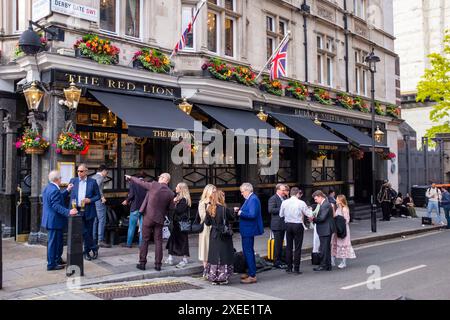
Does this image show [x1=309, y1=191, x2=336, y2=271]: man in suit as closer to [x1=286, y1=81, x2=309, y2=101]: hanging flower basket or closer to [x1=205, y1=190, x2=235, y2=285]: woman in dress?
[x1=205, y1=190, x2=235, y2=285]: woman in dress

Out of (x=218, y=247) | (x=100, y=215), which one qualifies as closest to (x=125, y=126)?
(x=100, y=215)

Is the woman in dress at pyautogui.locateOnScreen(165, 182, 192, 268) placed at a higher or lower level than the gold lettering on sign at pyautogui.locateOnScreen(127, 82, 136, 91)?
lower

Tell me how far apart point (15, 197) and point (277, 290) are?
8056 millimetres

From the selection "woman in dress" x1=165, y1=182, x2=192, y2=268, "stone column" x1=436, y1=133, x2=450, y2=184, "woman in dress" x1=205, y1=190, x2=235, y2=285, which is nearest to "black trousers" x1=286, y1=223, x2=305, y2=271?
"woman in dress" x1=205, y1=190, x2=235, y2=285

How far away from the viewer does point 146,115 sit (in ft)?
38.0

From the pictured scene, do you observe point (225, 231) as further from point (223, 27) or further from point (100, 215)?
→ point (223, 27)

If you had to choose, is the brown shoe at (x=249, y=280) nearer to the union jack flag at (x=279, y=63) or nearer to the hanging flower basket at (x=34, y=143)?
the hanging flower basket at (x=34, y=143)

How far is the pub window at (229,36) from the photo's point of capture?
15.3 meters

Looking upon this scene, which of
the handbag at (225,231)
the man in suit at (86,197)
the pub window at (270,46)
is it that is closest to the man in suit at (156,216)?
the man in suit at (86,197)

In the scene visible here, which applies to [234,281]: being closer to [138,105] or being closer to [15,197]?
[138,105]

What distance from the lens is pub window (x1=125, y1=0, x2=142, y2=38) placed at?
12820 mm

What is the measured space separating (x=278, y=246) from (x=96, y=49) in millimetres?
6729

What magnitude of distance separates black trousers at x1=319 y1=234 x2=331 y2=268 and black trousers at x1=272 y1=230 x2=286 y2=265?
0.87 m
